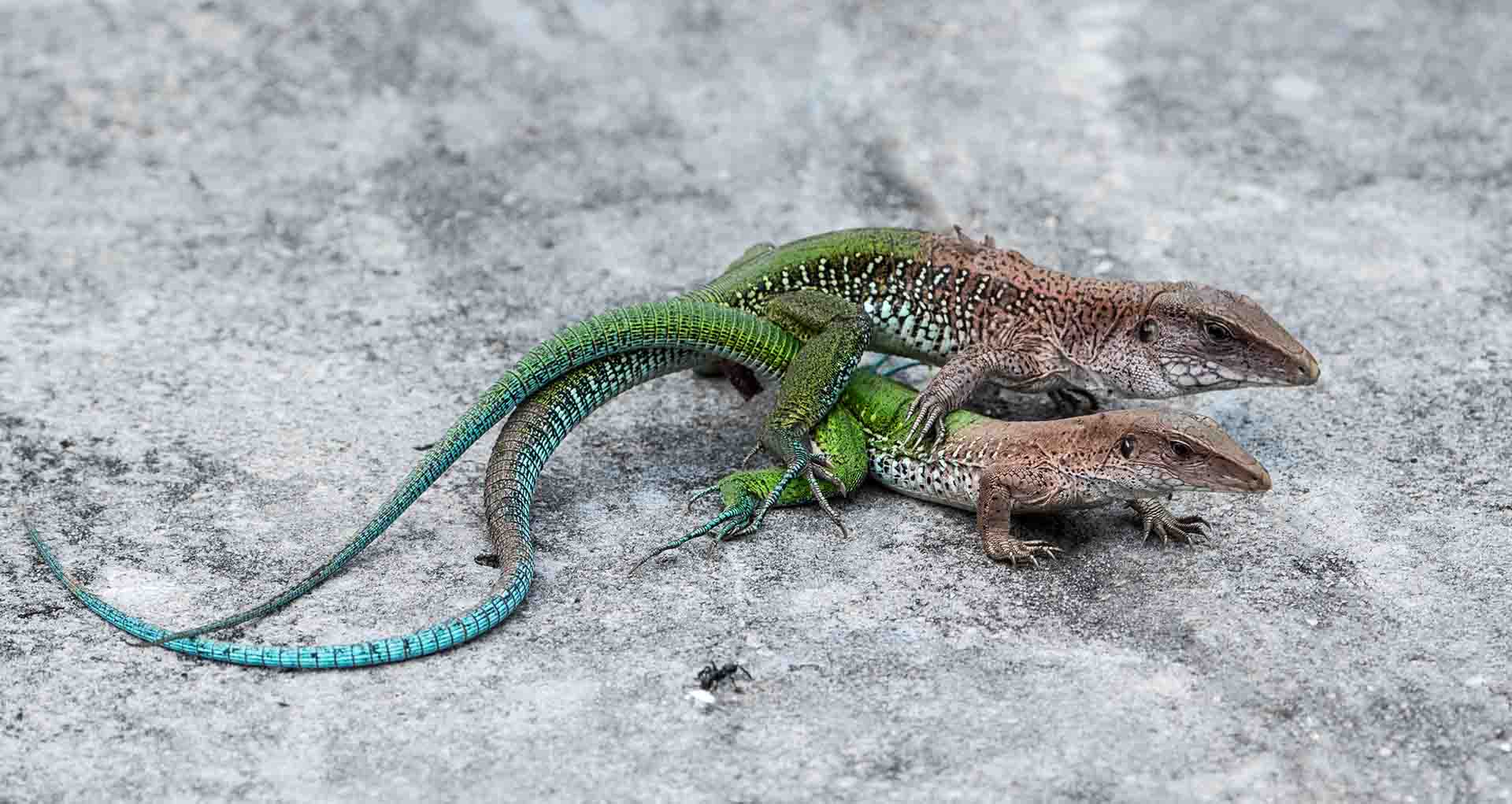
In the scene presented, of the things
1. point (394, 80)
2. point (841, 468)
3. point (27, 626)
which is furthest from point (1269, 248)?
point (27, 626)

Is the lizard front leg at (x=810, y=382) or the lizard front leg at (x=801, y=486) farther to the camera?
the lizard front leg at (x=810, y=382)

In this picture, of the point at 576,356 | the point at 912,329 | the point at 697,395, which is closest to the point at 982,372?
the point at 912,329

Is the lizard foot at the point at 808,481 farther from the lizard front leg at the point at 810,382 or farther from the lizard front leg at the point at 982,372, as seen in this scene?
the lizard front leg at the point at 982,372

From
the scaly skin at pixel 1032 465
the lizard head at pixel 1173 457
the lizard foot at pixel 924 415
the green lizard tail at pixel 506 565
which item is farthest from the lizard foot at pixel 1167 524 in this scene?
the green lizard tail at pixel 506 565

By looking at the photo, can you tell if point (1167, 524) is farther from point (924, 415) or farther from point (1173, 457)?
point (924, 415)

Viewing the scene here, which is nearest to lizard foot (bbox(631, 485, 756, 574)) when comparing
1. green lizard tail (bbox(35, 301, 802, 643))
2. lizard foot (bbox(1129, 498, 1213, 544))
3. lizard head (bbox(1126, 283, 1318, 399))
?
green lizard tail (bbox(35, 301, 802, 643))

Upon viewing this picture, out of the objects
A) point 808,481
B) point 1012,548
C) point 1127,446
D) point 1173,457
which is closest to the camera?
point 1173,457
